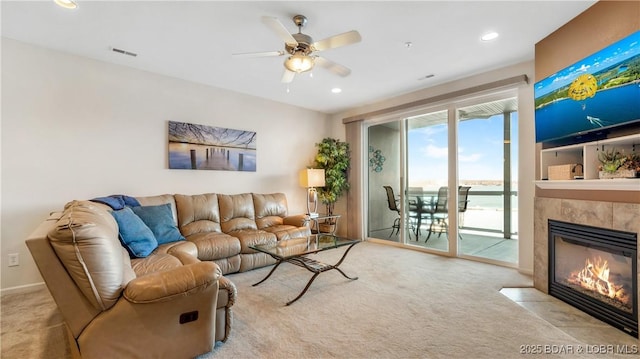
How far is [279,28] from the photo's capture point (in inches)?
82.5

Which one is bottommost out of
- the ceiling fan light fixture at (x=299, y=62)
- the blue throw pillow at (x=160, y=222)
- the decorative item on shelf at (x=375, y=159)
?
the blue throw pillow at (x=160, y=222)

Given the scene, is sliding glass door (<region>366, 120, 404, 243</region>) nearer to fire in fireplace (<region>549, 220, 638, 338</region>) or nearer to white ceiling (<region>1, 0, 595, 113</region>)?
white ceiling (<region>1, 0, 595, 113</region>)

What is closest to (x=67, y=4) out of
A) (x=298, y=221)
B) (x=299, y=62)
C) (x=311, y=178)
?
(x=299, y=62)

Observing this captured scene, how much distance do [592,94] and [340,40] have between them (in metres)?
2.14

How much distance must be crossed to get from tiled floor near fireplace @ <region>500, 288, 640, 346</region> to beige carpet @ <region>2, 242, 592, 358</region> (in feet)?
0.34

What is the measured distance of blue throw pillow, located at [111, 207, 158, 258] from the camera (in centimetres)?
249

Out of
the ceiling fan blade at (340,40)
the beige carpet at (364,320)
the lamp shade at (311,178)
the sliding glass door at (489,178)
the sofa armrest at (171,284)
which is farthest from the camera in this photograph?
the lamp shade at (311,178)

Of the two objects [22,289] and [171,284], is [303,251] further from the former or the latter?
[22,289]

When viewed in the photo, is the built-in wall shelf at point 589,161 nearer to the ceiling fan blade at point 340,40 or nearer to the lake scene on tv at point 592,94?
the lake scene on tv at point 592,94

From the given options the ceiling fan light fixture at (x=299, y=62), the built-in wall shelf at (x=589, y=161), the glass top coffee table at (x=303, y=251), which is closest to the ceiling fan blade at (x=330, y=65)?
the ceiling fan light fixture at (x=299, y=62)

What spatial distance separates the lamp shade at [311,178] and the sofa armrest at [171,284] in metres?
3.24

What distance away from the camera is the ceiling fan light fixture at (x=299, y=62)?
2451 mm

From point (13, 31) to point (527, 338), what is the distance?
209 inches

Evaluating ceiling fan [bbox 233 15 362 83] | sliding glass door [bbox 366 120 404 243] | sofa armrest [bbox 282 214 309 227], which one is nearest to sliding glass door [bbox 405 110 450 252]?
sliding glass door [bbox 366 120 404 243]
